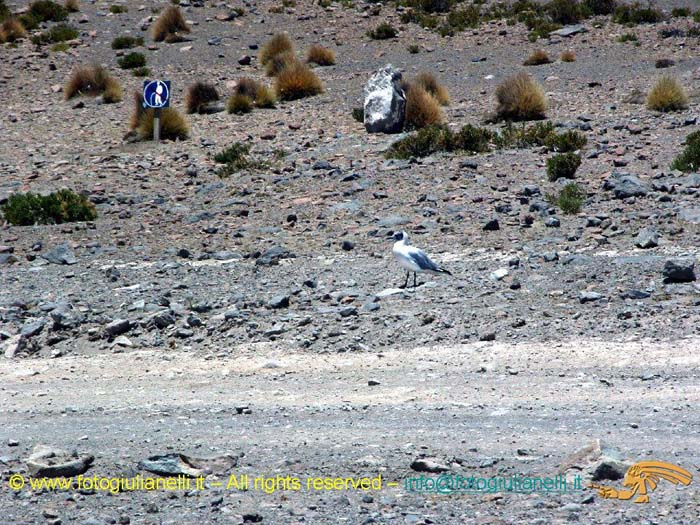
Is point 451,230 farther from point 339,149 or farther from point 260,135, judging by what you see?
point 260,135

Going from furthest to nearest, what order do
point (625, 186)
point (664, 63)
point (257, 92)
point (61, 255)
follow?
point (664, 63), point (257, 92), point (625, 186), point (61, 255)

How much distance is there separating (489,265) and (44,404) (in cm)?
539

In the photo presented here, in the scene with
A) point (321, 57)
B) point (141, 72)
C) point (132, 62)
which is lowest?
point (141, 72)

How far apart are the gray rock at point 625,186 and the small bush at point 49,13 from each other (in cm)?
2287

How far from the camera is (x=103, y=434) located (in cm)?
714

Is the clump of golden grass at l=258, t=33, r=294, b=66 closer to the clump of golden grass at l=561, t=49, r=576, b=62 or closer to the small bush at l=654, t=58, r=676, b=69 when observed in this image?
the clump of golden grass at l=561, t=49, r=576, b=62

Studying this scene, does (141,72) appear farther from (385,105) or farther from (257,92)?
(385,105)

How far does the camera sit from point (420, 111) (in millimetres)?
19562

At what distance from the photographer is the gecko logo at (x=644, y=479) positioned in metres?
5.82

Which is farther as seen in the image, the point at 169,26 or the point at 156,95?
the point at 169,26

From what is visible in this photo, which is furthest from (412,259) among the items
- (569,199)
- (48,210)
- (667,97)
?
(667,97)

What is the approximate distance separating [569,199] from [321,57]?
14.1 metres

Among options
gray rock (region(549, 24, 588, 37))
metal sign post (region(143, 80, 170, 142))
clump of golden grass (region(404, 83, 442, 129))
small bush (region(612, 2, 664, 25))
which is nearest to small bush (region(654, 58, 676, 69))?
gray rock (region(549, 24, 588, 37))

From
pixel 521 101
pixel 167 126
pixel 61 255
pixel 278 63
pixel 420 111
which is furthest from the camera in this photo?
pixel 278 63
